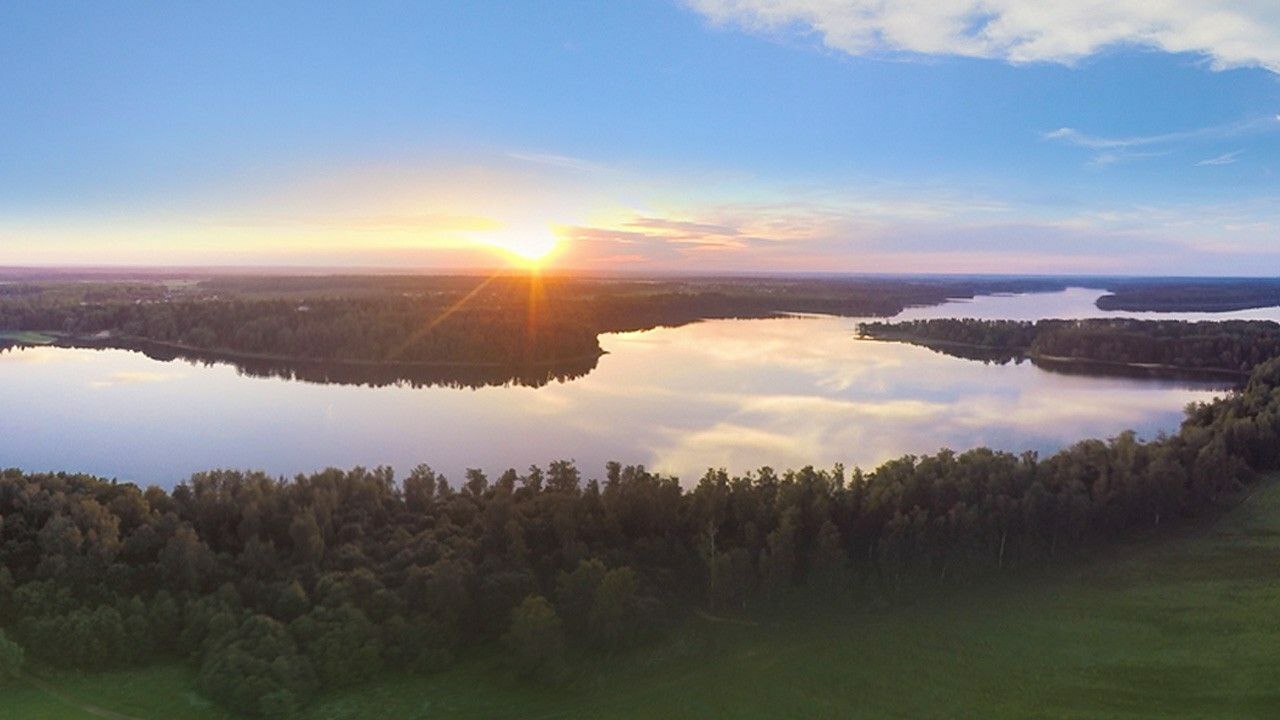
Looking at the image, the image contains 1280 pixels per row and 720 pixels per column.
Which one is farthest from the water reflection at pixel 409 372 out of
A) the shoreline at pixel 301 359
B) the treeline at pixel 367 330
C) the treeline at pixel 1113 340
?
the treeline at pixel 1113 340

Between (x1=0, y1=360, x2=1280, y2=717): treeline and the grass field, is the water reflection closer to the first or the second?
(x1=0, y1=360, x2=1280, y2=717): treeline

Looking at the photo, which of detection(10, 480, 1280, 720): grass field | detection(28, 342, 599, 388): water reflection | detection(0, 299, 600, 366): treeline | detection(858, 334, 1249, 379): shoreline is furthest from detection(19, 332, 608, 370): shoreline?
detection(10, 480, 1280, 720): grass field

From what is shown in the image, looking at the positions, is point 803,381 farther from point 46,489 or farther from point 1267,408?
point 46,489

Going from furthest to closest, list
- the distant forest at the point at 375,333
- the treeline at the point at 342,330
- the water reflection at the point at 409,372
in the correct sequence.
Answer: the treeline at the point at 342,330, the distant forest at the point at 375,333, the water reflection at the point at 409,372

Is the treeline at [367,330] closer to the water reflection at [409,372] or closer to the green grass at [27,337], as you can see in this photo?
the water reflection at [409,372]

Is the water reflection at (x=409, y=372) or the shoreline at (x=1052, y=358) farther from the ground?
the shoreline at (x=1052, y=358)

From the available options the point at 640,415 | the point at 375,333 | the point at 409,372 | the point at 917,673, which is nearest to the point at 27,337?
the point at 375,333

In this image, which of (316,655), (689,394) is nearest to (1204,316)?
(689,394)
